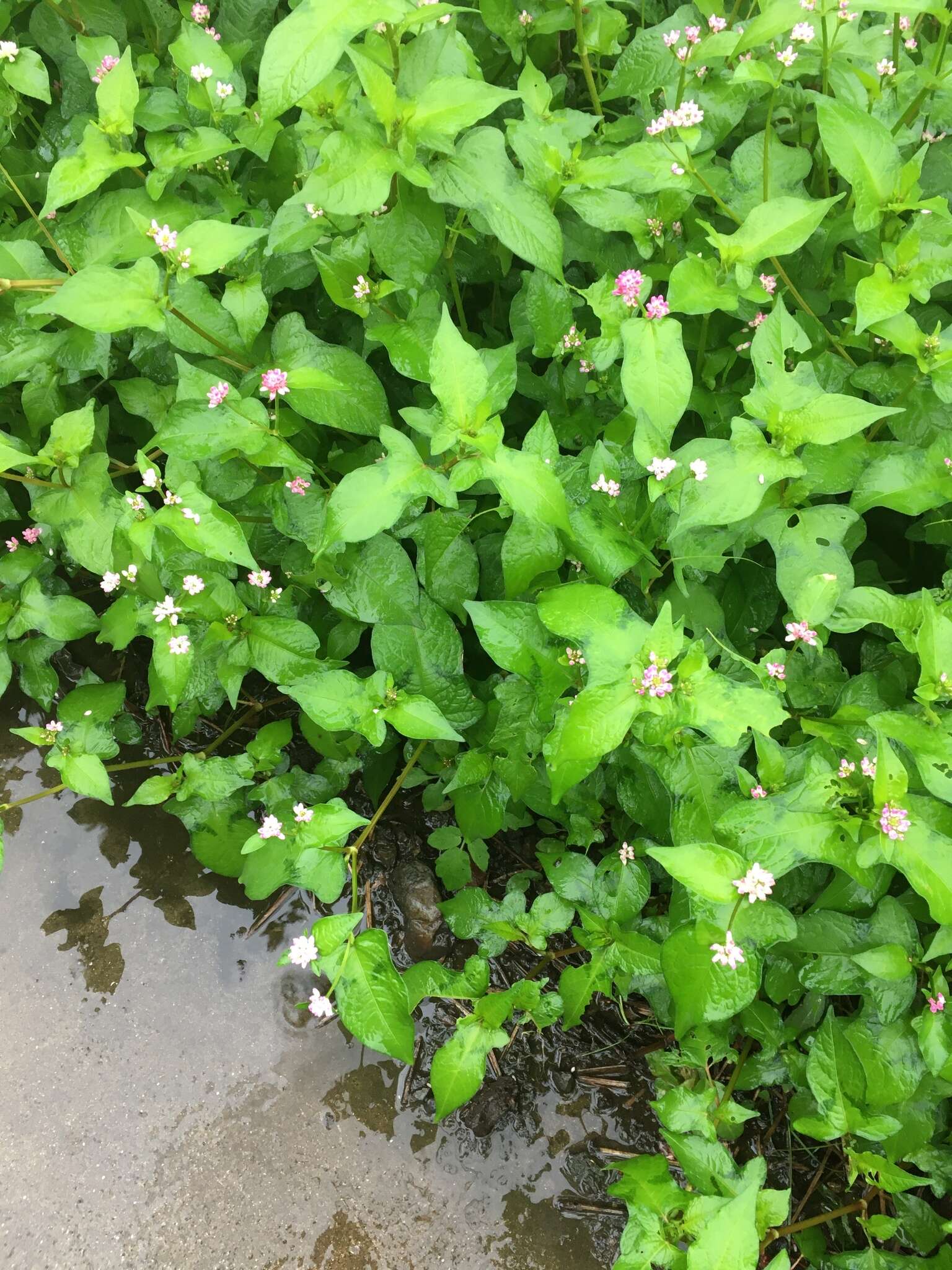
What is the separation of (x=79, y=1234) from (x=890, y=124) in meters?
3.52

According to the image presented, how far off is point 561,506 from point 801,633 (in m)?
0.59

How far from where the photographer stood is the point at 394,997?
5.95ft

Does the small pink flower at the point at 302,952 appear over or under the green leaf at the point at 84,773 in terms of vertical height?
under

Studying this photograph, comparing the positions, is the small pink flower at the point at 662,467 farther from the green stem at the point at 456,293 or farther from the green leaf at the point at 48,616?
the green leaf at the point at 48,616

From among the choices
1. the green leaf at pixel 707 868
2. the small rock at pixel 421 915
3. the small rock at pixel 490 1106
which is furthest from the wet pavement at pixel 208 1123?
the green leaf at pixel 707 868

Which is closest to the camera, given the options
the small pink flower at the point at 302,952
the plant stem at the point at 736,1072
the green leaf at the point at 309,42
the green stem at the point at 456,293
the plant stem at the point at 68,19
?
the green leaf at the point at 309,42

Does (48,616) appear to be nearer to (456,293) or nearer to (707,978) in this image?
(456,293)

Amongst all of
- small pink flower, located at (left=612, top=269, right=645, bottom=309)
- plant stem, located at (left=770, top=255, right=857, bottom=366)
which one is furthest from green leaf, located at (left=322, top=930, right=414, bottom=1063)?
plant stem, located at (left=770, top=255, right=857, bottom=366)

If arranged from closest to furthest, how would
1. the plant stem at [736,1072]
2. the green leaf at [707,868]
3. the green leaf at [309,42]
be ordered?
1. the green leaf at [309,42]
2. the green leaf at [707,868]
3. the plant stem at [736,1072]

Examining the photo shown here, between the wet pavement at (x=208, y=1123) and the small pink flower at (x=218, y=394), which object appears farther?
the wet pavement at (x=208, y=1123)

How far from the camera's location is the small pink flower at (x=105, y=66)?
7.20ft

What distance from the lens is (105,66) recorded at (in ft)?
7.25

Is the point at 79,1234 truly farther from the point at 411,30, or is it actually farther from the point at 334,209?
the point at 411,30

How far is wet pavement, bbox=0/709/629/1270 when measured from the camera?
217 centimetres
